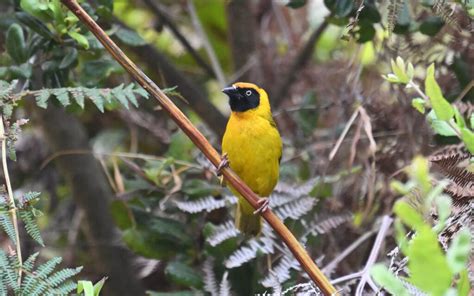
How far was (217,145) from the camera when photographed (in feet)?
10.4

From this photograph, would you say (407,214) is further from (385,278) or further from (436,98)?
(436,98)

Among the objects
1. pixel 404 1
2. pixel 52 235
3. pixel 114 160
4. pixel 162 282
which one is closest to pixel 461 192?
pixel 404 1

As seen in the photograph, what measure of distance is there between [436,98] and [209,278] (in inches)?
50.8

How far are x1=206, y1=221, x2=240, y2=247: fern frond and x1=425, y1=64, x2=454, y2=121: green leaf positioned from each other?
1.25m

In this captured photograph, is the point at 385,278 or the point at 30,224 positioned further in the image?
the point at 30,224

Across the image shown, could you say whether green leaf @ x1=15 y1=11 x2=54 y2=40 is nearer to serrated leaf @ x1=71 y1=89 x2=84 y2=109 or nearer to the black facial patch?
serrated leaf @ x1=71 y1=89 x2=84 y2=109

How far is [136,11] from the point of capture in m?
4.11

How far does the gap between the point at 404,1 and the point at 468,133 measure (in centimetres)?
98

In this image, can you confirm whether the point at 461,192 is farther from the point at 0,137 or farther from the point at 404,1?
the point at 0,137

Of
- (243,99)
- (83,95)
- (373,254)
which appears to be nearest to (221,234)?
(373,254)

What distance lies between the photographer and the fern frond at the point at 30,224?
5.50 ft


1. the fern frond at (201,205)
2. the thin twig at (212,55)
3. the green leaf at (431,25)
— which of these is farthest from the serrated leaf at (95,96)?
the thin twig at (212,55)

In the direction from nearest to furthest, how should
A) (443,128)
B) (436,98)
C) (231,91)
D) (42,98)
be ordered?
(436,98), (443,128), (42,98), (231,91)

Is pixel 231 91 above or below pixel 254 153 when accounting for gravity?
above
